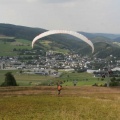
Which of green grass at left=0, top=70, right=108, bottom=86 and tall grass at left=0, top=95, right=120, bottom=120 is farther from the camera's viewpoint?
green grass at left=0, top=70, right=108, bottom=86

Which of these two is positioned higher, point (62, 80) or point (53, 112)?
point (53, 112)


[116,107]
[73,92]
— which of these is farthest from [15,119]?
[73,92]

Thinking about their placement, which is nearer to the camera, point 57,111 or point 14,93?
point 57,111

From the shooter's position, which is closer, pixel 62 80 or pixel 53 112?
pixel 53 112

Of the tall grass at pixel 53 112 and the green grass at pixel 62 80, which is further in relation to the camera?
the green grass at pixel 62 80

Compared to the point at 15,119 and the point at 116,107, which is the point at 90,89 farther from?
the point at 15,119

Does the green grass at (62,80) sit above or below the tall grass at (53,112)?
below

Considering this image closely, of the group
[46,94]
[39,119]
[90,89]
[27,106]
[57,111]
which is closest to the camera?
[39,119]

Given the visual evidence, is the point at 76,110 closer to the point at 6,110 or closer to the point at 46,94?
the point at 6,110

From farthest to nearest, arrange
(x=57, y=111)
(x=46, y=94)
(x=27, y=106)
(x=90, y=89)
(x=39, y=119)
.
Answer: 1. (x=90, y=89)
2. (x=46, y=94)
3. (x=27, y=106)
4. (x=57, y=111)
5. (x=39, y=119)

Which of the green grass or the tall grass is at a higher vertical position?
the tall grass
